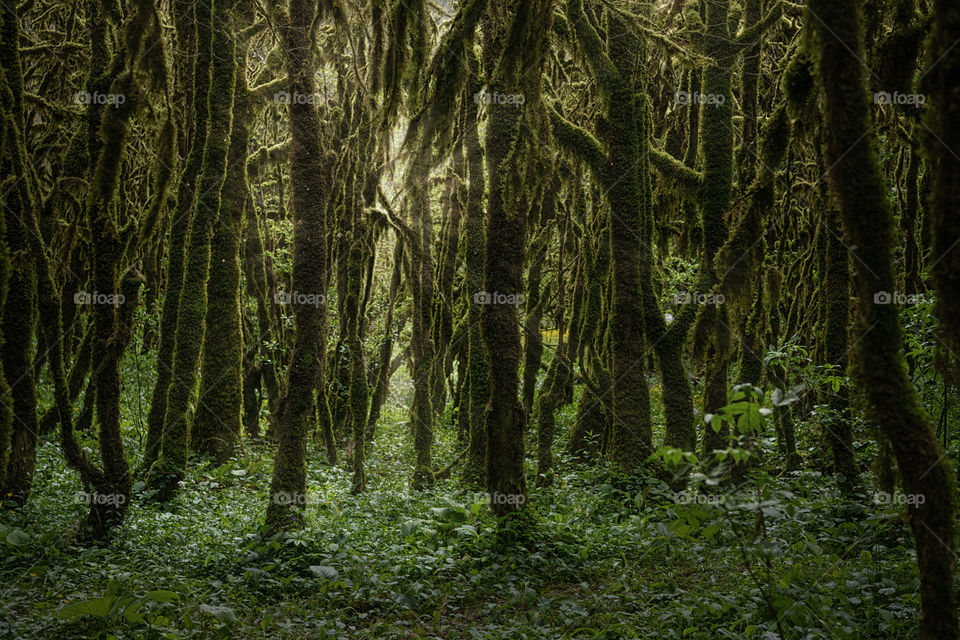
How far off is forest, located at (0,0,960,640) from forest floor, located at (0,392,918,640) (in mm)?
37

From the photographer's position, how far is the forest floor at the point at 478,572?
416cm

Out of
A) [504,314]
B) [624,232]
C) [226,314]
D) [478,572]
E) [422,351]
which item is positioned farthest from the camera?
[422,351]

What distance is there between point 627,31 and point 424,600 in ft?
23.7

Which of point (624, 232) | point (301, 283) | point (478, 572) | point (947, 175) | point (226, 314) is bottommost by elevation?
point (478, 572)

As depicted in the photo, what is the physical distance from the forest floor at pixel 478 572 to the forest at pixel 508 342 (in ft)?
0.12

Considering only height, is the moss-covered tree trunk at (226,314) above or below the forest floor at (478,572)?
above

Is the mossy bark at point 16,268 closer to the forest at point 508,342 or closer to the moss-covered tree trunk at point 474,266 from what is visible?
the forest at point 508,342

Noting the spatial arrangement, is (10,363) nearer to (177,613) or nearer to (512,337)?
(177,613)

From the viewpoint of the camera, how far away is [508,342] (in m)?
6.55

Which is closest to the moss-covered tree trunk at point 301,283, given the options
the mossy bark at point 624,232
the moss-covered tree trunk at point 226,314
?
the moss-covered tree trunk at point 226,314

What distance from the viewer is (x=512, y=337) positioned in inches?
258

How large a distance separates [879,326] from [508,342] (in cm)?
411

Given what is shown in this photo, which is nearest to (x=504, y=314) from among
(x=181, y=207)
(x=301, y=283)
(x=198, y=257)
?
(x=301, y=283)

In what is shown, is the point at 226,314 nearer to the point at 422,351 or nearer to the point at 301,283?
the point at 422,351
